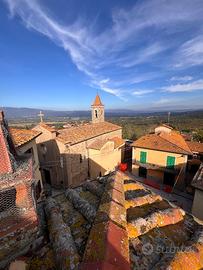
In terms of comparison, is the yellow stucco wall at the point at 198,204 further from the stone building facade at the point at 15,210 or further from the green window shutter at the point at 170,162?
the stone building facade at the point at 15,210

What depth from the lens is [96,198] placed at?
4852mm

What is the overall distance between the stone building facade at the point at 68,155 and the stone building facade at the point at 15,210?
15.1 m

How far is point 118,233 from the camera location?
3.03 meters

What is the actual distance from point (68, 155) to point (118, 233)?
16.7 meters

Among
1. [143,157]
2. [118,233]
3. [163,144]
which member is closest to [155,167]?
[143,157]

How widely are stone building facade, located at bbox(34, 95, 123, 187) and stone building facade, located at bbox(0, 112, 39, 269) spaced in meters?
15.1

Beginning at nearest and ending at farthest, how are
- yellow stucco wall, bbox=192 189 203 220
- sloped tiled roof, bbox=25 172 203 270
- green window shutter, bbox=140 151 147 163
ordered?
sloped tiled roof, bbox=25 172 203 270 < yellow stucco wall, bbox=192 189 203 220 < green window shutter, bbox=140 151 147 163

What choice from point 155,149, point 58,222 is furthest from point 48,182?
point 58,222

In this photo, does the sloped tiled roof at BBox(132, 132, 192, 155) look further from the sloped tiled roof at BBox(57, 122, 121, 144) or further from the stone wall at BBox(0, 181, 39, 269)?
the stone wall at BBox(0, 181, 39, 269)

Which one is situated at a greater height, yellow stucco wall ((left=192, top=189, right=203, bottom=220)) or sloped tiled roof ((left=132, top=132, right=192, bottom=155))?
sloped tiled roof ((left=132, top=132, right=192, bottom=155))

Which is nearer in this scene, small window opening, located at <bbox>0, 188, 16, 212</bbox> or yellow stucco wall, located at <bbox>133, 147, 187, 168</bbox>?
small window opening, located at <bbox>0, 188, 16, 212</bbox>

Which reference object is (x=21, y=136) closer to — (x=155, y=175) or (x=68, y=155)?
(x=68, y=155)

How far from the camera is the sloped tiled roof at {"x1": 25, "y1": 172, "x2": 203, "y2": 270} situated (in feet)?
8.61

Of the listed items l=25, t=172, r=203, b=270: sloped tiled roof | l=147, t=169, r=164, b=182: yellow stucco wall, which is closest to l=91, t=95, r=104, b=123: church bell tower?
l=147, t=169, r=164, b=182: yellow stucco wall
